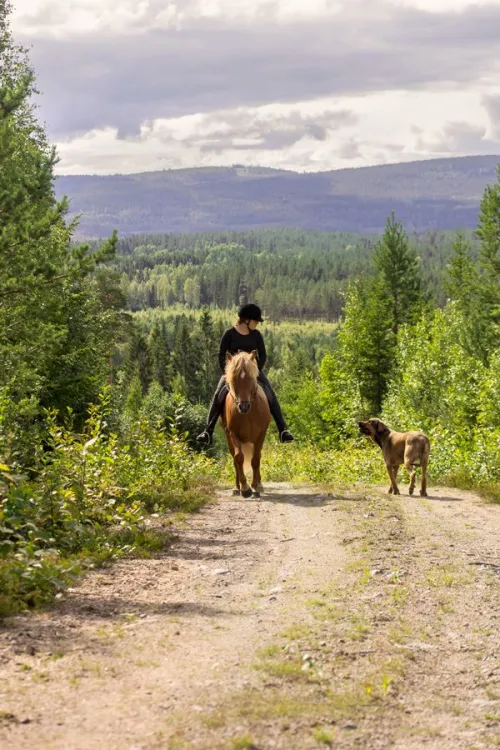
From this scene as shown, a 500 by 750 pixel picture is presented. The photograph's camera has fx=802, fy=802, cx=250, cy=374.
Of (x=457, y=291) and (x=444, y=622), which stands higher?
(x=457, y=291)

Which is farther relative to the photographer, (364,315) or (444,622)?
(364,315)

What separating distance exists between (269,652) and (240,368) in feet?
32.1

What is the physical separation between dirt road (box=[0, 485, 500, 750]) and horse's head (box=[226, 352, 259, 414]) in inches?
199

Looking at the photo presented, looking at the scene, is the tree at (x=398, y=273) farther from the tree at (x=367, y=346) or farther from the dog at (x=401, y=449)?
the dog at (x=401, y=449)

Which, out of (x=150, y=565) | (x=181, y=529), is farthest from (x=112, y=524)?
(x=150, y=565)

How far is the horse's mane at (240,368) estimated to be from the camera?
15539 mm

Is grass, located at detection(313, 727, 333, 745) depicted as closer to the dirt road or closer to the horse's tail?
the dirt road

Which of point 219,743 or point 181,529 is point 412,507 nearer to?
point 181,529

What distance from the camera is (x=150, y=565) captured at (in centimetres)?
920

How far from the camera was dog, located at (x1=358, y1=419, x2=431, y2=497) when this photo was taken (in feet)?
55.7

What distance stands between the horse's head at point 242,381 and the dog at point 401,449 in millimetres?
3678

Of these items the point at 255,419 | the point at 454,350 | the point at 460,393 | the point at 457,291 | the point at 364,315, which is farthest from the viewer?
the point at 457,291

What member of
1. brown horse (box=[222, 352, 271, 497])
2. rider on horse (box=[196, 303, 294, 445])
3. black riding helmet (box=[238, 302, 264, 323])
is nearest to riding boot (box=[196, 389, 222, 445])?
rider on horse (box=[196, 303, 294, 445])

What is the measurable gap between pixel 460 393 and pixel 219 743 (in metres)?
34.0
